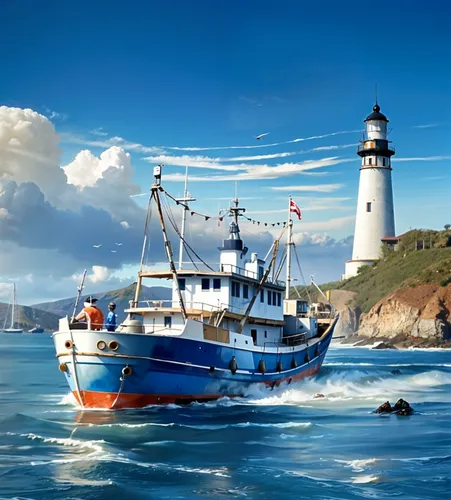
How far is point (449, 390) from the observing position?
43.2 metres

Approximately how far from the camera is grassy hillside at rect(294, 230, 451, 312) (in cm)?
11144

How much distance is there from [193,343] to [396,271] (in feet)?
298

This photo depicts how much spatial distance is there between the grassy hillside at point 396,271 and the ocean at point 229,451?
7773cm

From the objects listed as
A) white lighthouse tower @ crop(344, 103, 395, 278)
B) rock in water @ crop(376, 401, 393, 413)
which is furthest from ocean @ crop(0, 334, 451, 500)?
white lighthouse tower @ crop(344, 103, 395, 278)

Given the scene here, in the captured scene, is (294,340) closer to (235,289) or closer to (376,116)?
(235,289)

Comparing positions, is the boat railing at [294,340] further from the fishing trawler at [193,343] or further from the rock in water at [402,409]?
the rock in water at [402,409]

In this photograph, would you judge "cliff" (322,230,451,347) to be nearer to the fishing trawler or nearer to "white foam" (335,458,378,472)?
the fishing trawler

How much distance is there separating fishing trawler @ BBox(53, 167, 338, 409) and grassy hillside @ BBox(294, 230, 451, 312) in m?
71.4

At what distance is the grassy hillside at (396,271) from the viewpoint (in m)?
111

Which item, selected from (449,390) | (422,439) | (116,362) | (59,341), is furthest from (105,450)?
(449,390)

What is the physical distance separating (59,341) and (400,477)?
15028 millimetres

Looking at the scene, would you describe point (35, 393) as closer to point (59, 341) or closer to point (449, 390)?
point (59, 341)

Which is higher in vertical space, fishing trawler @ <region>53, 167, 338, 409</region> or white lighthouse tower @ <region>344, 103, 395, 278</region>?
white lighthouse tower @ <region>344, 103, 395, 278</region>

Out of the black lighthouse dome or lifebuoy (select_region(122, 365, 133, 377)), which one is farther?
the black lighthouse dome
